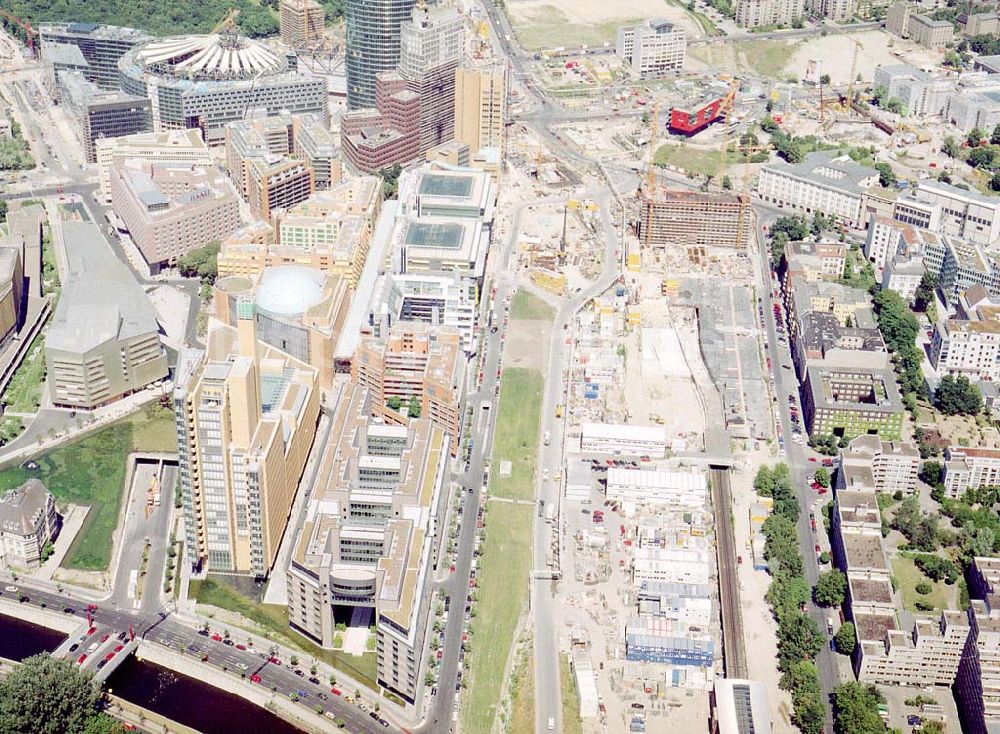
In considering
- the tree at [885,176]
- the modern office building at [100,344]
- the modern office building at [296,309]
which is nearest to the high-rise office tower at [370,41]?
the modern office building at [296,309]

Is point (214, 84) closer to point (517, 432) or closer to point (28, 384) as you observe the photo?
point (28, 384)

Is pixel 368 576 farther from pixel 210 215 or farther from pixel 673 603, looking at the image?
pixel 210 215

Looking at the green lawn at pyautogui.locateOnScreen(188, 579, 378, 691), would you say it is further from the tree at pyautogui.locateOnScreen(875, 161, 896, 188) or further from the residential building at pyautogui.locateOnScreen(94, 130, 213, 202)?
the tree at pyautogui.locateOnScreen(875, 161, 896, 188)

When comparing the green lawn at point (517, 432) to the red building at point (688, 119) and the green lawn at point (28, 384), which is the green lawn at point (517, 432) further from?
the red building at point (688, 119)

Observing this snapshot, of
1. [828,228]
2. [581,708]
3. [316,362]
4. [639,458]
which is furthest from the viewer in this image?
[828,228]

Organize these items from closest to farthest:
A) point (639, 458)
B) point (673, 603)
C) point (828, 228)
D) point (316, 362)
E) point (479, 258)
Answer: point (673, 603) < point (639, 458) < point (316, 362) < point (479, 258) < point (828, 228)

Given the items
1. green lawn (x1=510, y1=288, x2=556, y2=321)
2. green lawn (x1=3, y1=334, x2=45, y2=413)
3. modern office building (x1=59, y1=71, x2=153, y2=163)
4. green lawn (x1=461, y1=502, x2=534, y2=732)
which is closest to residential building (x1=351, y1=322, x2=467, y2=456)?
green lawn (x1=461, y1=502, x2=534, y2=732)

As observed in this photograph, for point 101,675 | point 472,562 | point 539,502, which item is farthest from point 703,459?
point 101,675
